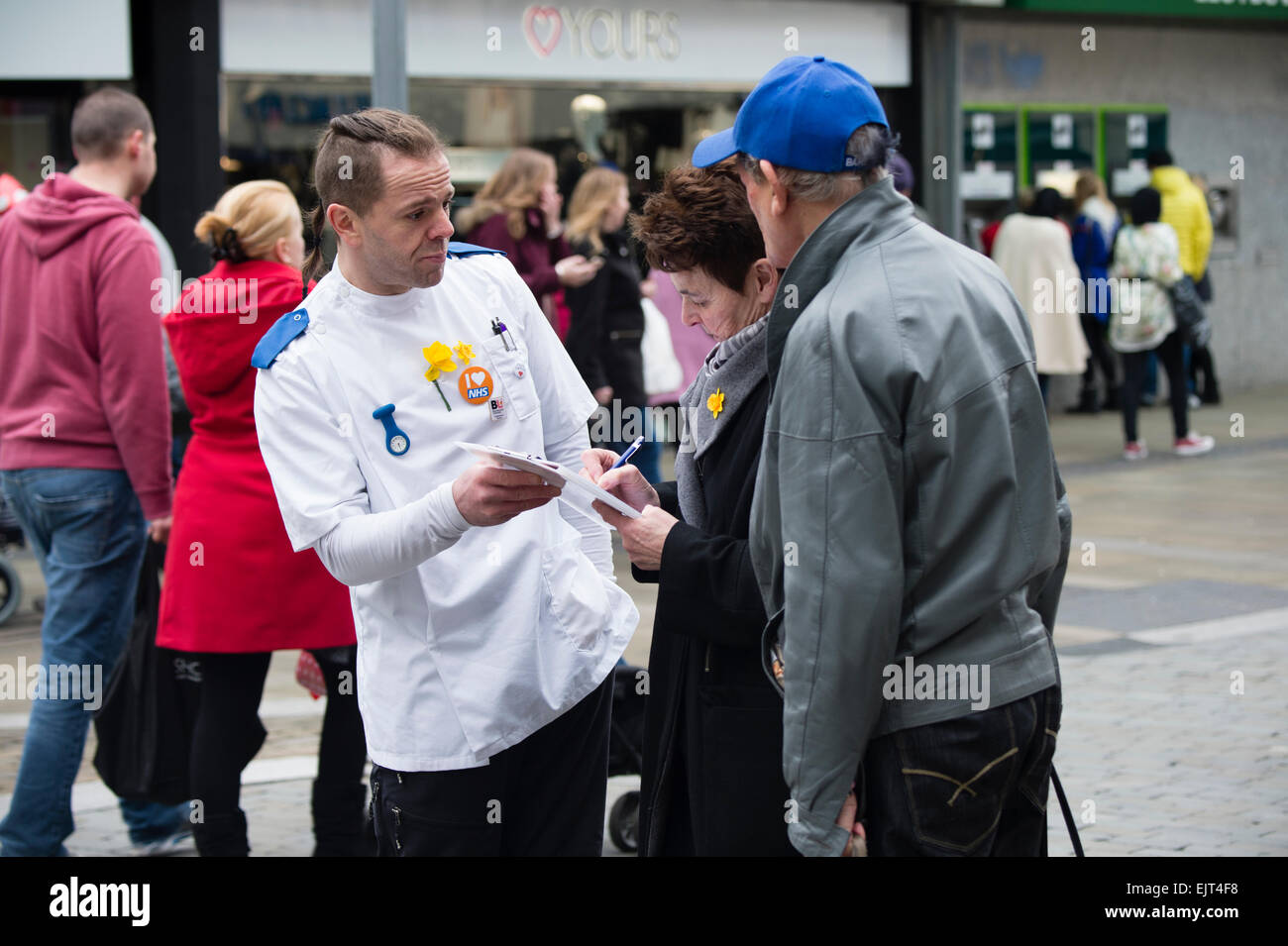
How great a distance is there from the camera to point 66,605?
511cm

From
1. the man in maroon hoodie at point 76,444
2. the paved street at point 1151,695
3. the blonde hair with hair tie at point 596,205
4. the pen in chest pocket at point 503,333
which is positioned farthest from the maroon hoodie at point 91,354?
the blonde hair with hair tie at point 596,205

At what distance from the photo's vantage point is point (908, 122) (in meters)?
15.3

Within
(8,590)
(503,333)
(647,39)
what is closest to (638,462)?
(8,590)

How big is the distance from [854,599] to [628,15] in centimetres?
1133

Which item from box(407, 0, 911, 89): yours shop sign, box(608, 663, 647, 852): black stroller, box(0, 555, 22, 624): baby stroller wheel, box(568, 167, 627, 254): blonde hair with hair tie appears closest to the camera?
box(608, 663, 647, 852): black stroller

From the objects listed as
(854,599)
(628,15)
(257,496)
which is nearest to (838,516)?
(854,599)

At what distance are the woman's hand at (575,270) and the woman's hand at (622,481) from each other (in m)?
5.43

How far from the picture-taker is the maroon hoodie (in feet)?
16.7

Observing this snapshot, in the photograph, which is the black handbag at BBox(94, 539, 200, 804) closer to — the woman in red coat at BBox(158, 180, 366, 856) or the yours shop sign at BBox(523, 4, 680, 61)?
the woman in red coat at BBox(158, 180, 366, 856)

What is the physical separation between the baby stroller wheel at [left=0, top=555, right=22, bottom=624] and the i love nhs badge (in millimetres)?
5739

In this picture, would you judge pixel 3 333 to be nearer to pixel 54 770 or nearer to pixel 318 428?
pixel 54 770

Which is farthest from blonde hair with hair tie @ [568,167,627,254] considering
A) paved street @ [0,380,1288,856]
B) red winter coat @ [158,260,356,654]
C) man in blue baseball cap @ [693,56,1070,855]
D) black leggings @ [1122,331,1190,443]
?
man in blue baseball cap @ [693,56,1070,855]

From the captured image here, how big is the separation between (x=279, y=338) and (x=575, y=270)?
550cm

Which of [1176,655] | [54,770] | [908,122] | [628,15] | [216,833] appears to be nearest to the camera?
[216,833]
